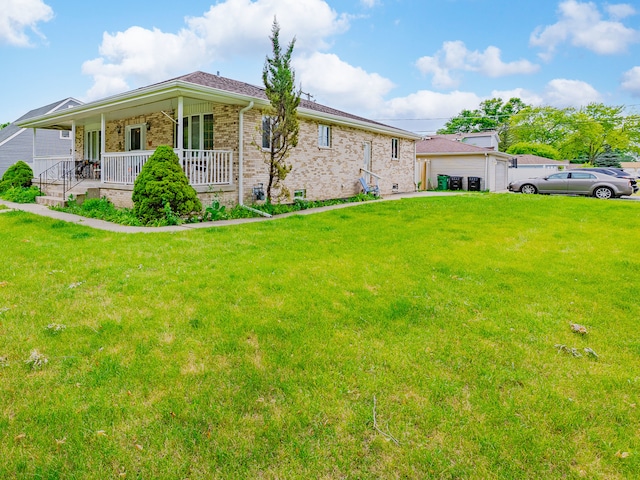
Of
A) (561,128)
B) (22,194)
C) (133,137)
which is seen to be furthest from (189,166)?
(561,128)

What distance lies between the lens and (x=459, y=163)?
25.0 metres

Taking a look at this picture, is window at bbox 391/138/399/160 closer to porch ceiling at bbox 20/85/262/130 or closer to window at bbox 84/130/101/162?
porch ceiling at bbox 20/85/262/130

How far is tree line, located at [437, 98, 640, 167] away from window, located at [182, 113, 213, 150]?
44693 millimetres

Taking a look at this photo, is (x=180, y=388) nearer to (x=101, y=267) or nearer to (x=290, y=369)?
(x=290, y=369)

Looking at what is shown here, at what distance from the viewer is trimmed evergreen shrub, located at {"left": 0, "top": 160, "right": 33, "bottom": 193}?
18.1 meters

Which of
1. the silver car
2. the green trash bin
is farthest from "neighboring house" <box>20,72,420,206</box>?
the silver car

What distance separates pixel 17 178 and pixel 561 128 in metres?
61.0

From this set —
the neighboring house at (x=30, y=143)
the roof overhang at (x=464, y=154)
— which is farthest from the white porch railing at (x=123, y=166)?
the neighboring house at (x=30, y=143)

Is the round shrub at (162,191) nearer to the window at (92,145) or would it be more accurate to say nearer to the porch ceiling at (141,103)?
the porch ceiling at (141,103)

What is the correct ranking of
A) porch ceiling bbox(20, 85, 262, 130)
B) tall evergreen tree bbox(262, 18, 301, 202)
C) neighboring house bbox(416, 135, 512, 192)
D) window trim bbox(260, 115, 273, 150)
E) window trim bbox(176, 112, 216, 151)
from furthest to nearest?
neighboring house bbox(416, 135, 512, 192) < window trim bbox(176, 112, 216, 151) < window trim bbox(260, 115, 273, 150) < tall evergreen tree bbox(262, 18, 301, 202) < porch ceiling bbox(20, 85, 262, 130)

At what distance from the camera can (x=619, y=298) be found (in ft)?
16.4

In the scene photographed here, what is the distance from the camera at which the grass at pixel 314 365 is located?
2340 mm

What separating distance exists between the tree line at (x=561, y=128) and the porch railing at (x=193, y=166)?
1781 inches

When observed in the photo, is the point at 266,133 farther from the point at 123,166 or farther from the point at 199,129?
the point at 123,166
